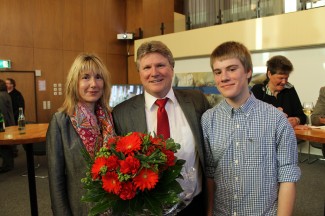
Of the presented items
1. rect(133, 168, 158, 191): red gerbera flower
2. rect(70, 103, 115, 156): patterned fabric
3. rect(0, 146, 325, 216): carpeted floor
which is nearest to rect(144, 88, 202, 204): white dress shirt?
rect(70, 103, 115, 156): patterned fabric

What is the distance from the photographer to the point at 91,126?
1.60 meters

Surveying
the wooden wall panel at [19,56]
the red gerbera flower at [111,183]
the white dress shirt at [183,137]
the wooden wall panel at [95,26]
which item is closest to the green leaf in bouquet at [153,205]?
the red gerbera flower at [111,183]

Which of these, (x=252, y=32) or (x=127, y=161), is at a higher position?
(x=252, y=32)

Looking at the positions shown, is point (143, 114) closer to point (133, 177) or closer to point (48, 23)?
point (133, 177)

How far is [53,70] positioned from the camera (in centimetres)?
809

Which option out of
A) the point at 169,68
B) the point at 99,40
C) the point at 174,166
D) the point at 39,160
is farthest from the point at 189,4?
the point at 174,166

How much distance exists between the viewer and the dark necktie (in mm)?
1492

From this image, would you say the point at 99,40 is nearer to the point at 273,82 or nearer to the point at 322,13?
the point at 322,13

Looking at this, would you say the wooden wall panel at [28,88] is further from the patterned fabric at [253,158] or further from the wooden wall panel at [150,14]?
the patterned fabric at [253,158]

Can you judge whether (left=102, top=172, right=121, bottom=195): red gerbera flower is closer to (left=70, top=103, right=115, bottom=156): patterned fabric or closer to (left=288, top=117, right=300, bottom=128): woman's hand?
(left=70, top=103, right=115, bottom=156): patterned fabric

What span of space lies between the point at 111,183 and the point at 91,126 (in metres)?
0.71

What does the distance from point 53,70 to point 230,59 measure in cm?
761

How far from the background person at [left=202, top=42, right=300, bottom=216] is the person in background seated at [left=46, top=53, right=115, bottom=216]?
2.12 ft

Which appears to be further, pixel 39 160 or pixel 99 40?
pixel 99 40
